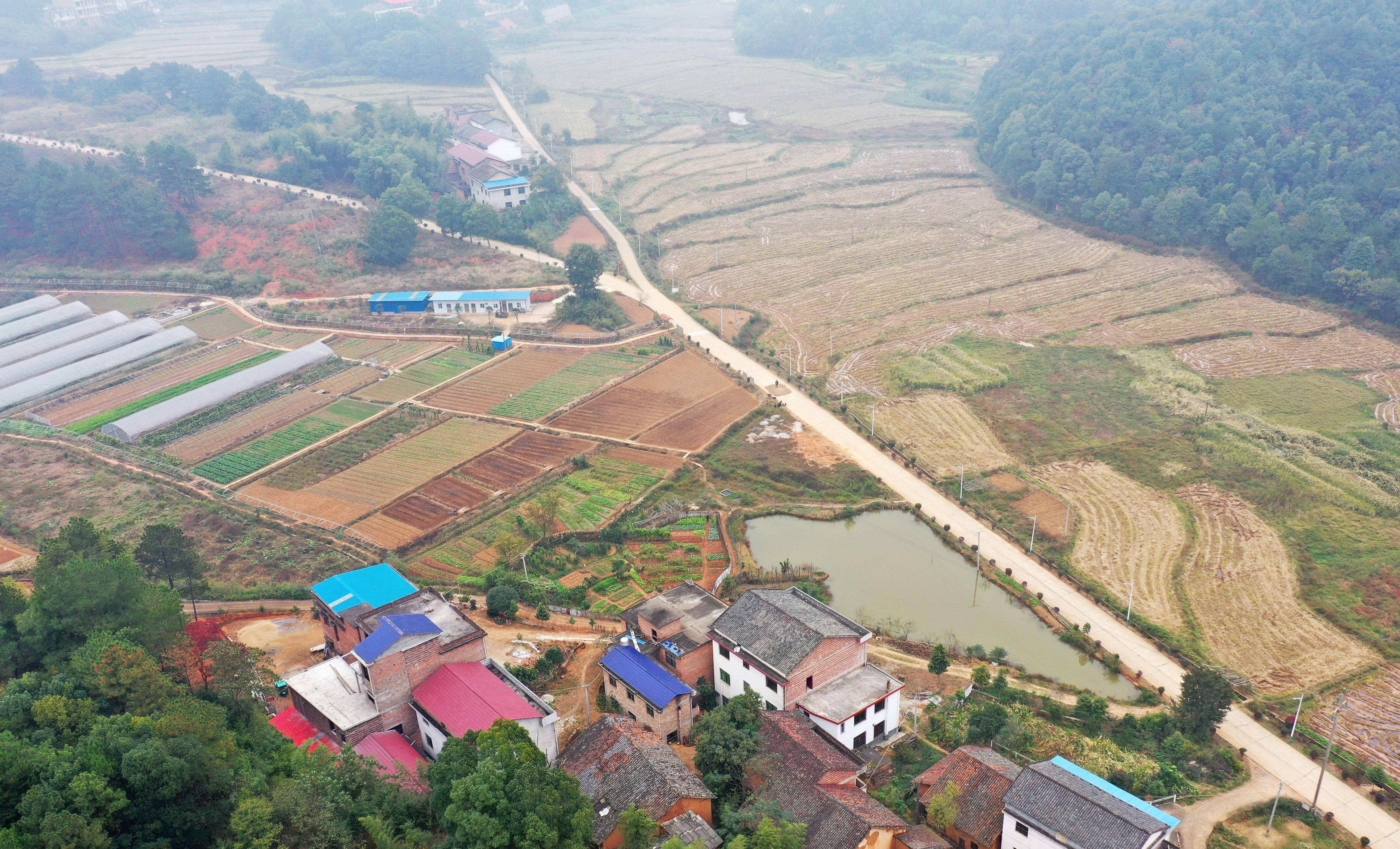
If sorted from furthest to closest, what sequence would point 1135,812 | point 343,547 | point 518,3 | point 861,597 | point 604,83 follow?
point 518,3
point 604,83
point 343,547
point 861,597
point 1135,812

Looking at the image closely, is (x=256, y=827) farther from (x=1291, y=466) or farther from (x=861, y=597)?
(x=1291, y=466)

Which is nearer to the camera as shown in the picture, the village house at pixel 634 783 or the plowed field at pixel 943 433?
the village house at pixel 634 783

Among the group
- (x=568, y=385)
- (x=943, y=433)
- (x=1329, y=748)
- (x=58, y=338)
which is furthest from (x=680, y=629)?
(x=58, y=338)

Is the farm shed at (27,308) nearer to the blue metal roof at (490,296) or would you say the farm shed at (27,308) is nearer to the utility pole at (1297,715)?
the blue metal roof at (490,296)

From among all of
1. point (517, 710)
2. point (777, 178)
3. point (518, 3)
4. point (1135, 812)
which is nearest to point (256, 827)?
point (517, 710)

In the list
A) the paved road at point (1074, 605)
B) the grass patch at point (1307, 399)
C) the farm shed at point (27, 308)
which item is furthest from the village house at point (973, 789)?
the farm shed at point (27, 308)

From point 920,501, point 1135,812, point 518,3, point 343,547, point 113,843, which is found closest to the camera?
point 113,843

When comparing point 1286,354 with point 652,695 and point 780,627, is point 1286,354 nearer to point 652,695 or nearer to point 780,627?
point 780,627
